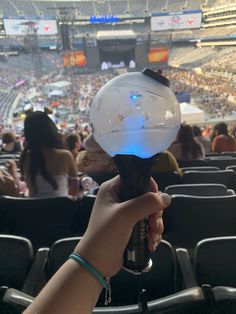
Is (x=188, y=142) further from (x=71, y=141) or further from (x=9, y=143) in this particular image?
(x=9, y=143)

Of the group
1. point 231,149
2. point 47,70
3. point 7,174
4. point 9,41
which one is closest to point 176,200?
point 7,174

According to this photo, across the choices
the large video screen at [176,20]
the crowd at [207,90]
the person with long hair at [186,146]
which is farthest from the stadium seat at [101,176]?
the large video screen at [176,20]

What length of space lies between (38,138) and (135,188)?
5.17ft

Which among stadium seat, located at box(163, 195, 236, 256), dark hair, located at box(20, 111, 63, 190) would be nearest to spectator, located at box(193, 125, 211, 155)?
stadium seat, located at box(163, 195, 236, 256)

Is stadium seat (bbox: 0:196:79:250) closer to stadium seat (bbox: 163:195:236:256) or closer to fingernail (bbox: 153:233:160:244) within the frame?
stadium seat (bbox: 163:195:236:256)

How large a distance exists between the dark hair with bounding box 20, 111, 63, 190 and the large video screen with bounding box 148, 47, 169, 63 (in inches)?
872

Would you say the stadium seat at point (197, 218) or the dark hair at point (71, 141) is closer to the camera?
the stadium seat at point (197, 218)

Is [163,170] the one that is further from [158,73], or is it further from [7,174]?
[158,73]

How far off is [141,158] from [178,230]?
1452 millimetres

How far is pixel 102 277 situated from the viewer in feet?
2.04

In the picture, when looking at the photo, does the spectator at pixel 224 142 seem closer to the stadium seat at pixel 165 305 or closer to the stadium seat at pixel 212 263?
the stadium seat at pixel 212 263

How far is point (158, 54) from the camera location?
23.5 m

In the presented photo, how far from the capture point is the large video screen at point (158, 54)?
23.2 m

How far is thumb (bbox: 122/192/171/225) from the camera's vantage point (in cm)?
64
